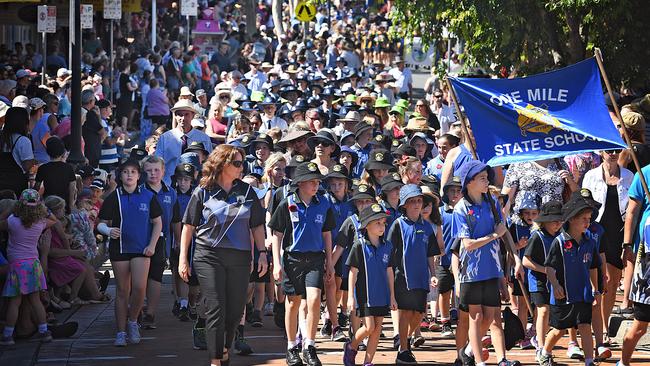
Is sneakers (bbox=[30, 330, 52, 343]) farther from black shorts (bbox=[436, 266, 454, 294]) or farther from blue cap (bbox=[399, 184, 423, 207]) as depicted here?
black shorts (bbox=[436, 266, 454, 294])

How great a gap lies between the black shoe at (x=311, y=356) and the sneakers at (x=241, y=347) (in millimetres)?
768

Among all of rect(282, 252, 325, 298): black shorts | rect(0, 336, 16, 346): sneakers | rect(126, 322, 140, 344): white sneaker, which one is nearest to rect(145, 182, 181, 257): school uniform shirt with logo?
rect(126, 322, 140, 344): white sneaker

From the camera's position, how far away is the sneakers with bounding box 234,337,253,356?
12.8 meters

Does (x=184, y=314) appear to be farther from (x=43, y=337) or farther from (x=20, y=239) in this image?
(x=20, y=239)

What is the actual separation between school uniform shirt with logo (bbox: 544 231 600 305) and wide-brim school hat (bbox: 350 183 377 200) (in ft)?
6.36

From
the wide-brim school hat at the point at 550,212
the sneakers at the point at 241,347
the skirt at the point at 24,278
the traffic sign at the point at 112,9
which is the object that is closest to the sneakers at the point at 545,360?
the wide-brim school hat at the point at 550,212

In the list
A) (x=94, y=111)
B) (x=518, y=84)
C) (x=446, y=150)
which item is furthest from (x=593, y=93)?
(x=94, y=111)

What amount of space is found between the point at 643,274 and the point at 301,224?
3006 millimetres

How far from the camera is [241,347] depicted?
12781mm

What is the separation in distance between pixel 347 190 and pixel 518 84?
8.96ft

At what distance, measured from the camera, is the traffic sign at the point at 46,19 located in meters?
23.0

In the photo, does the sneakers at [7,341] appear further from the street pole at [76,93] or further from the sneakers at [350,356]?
the street pole at [76,93]

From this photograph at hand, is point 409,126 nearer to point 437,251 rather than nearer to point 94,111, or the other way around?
Answer: point 94,111

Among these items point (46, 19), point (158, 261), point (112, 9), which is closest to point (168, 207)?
point (158, 261)
